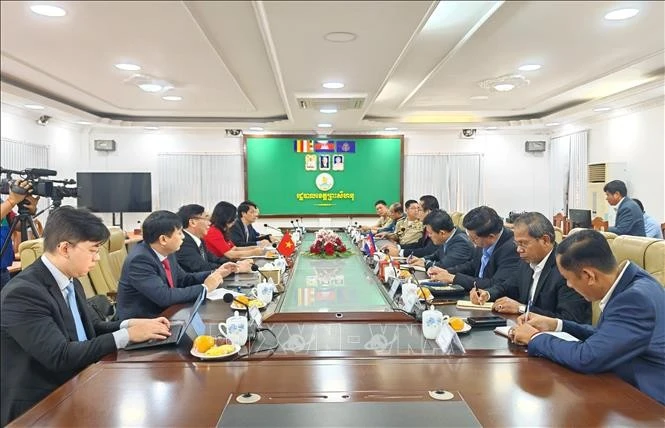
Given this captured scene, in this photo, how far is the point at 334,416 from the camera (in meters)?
1.14

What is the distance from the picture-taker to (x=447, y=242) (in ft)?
12.3

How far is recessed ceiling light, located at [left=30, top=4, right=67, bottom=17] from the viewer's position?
2.55 m

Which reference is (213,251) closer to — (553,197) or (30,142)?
(30,142)

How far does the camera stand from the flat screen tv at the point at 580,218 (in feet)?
20.1

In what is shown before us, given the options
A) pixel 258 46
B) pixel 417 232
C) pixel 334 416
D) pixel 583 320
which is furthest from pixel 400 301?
pixel 417 232

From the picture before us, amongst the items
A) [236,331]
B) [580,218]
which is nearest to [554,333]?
[236,331]

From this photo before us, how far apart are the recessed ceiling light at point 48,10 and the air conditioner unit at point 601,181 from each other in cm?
587

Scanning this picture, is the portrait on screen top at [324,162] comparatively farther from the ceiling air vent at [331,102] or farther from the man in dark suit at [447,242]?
the man in dark suit at [447,242]

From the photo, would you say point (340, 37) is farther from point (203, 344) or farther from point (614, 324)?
point (614, 324)

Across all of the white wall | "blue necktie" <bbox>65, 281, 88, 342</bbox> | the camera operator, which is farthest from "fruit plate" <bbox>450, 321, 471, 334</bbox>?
the white wall

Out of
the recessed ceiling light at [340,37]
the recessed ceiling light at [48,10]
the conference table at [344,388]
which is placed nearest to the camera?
the conference table at [344,388]

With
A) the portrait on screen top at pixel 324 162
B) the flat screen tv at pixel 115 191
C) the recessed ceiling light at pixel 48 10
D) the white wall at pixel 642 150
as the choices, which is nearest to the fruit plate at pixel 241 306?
the recessed ceiling light at pixel 48 10

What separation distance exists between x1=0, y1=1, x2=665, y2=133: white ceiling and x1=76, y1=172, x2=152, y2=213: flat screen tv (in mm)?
1284

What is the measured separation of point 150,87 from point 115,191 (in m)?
3.11
